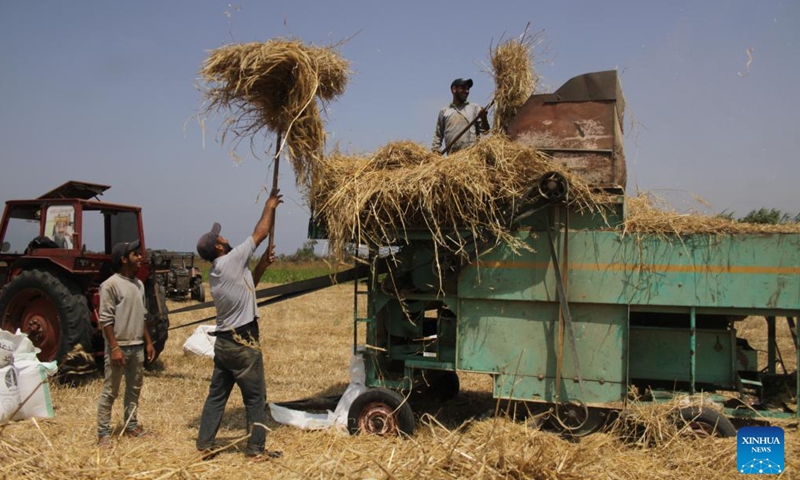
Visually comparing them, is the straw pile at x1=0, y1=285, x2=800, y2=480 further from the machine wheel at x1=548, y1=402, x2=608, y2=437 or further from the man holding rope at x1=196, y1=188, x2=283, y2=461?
the man holding rope at x1=196, y1=188, x2=283, y2=461

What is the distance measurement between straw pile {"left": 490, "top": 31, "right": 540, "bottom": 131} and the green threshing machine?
1.69ft

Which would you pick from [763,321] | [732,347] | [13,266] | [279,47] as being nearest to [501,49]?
[279,47]

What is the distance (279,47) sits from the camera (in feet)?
18.4

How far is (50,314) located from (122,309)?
Result: 119 inches

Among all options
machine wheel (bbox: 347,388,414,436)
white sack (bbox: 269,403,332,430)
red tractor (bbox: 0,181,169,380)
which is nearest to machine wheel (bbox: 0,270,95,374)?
red tractor (bbox: 0,181,169,380)

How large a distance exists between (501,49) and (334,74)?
1.64 m

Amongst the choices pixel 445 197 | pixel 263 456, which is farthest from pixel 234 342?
pixel 445 197

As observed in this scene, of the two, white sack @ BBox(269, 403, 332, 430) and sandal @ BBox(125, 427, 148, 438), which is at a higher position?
white sack @ BBox(269, 403, 332, 430)

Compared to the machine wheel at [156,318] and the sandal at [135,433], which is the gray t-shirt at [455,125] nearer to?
the sandal at [135,433]

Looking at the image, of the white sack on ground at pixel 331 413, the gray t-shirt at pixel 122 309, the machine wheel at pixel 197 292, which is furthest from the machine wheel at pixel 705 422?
the machine wheel at pixel 197 292

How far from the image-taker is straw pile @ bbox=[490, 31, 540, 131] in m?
6.18

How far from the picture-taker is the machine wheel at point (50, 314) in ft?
25.0

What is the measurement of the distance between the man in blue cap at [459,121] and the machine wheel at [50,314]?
4599 mm

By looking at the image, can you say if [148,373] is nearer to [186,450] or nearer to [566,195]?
[186,450]
